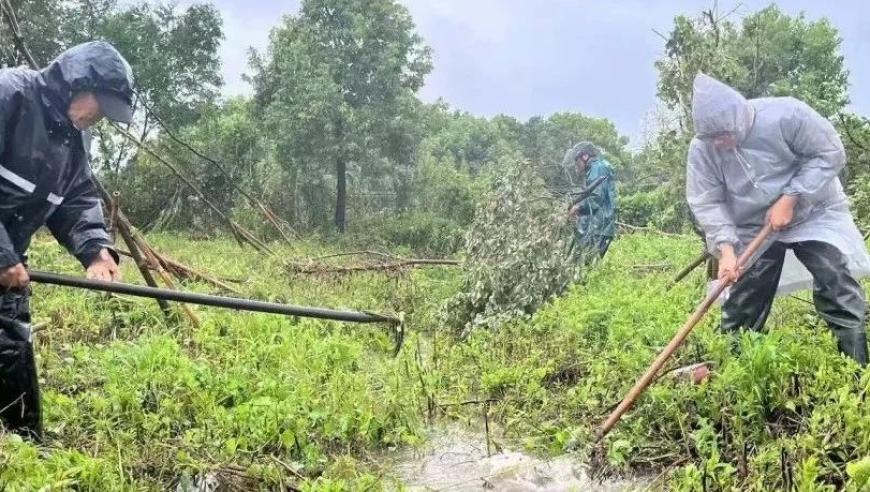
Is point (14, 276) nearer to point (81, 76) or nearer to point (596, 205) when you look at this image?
point (81, 76)

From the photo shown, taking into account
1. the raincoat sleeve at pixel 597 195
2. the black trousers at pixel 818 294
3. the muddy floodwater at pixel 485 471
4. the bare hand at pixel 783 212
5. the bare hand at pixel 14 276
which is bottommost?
the muddy floodwater at pixel 485 471

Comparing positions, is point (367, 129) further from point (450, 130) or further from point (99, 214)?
point (450, 130)

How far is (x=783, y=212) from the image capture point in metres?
3.77

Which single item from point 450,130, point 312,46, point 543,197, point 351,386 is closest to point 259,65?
point 312,46

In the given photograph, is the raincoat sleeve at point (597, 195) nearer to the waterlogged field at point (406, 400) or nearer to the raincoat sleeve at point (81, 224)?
the waterlogged field at point (406, 400)

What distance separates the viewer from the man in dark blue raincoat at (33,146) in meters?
3.36

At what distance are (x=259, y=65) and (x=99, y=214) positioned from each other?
20239mm

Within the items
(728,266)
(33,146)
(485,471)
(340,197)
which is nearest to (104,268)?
(33,146)

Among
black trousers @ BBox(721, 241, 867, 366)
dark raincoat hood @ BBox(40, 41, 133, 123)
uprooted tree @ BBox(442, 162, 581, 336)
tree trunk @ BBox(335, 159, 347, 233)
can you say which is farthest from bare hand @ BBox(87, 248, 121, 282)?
tree trunk @ BBox(335, 159, 347, 233)

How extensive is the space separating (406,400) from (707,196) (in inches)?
74.8

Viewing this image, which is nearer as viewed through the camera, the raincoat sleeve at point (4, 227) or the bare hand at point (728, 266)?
the raincoat sleeve at point (4, 227)

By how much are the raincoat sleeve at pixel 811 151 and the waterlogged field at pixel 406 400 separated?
73 cm

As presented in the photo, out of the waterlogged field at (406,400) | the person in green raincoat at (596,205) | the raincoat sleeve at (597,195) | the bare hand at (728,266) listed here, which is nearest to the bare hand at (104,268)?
the waterlogged field at (406,400)

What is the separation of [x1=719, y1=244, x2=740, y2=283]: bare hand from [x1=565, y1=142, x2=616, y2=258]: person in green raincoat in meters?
4.08
